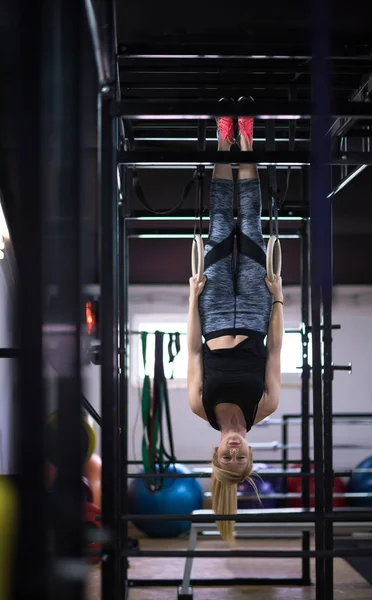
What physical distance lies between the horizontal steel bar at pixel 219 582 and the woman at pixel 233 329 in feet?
6.29

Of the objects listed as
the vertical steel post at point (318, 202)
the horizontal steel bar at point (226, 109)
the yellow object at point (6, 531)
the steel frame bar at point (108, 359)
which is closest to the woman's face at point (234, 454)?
the vertical steel post at point (318, 202)

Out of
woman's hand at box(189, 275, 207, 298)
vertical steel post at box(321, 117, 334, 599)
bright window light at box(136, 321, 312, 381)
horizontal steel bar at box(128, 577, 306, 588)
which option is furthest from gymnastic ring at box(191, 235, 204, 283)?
bright window light at box(136, 321, 312, 381)

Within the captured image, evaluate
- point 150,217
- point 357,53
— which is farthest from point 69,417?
point 150,217

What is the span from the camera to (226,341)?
3.43 meters

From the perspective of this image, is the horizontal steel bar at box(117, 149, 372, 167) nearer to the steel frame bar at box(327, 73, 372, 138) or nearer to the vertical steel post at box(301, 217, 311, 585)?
the steel frame bar at box(327, 73, 372, 138)

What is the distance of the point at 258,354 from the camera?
3.43 metres

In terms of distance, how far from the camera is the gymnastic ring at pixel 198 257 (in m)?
3.31

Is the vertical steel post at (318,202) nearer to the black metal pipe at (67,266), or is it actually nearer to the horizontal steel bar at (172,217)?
the black metal pipe at (67,266)

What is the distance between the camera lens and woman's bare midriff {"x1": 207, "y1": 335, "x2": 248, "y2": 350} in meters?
3.42

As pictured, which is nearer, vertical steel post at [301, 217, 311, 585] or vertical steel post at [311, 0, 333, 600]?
vertical steel post at [311, 0, 333, 600]

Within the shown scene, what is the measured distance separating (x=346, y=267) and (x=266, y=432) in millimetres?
2053

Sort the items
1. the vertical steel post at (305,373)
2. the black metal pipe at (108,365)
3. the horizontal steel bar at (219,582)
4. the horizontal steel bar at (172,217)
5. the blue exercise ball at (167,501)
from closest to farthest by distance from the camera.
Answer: the black metal pipe at (108,365) < the horizontal steel bar at (172,217) < the vertical steel post at (305,373) < the horizontal steel bar at (219,582) < the blue exercise ball at (167,501)

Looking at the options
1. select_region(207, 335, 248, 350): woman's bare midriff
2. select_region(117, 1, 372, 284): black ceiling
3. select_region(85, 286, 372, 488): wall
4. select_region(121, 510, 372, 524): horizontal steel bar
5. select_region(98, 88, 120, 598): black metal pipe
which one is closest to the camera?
select_region(98, 88, 120, 598): black metal pipe

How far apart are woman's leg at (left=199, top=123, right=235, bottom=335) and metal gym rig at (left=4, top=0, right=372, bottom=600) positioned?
0.28m
